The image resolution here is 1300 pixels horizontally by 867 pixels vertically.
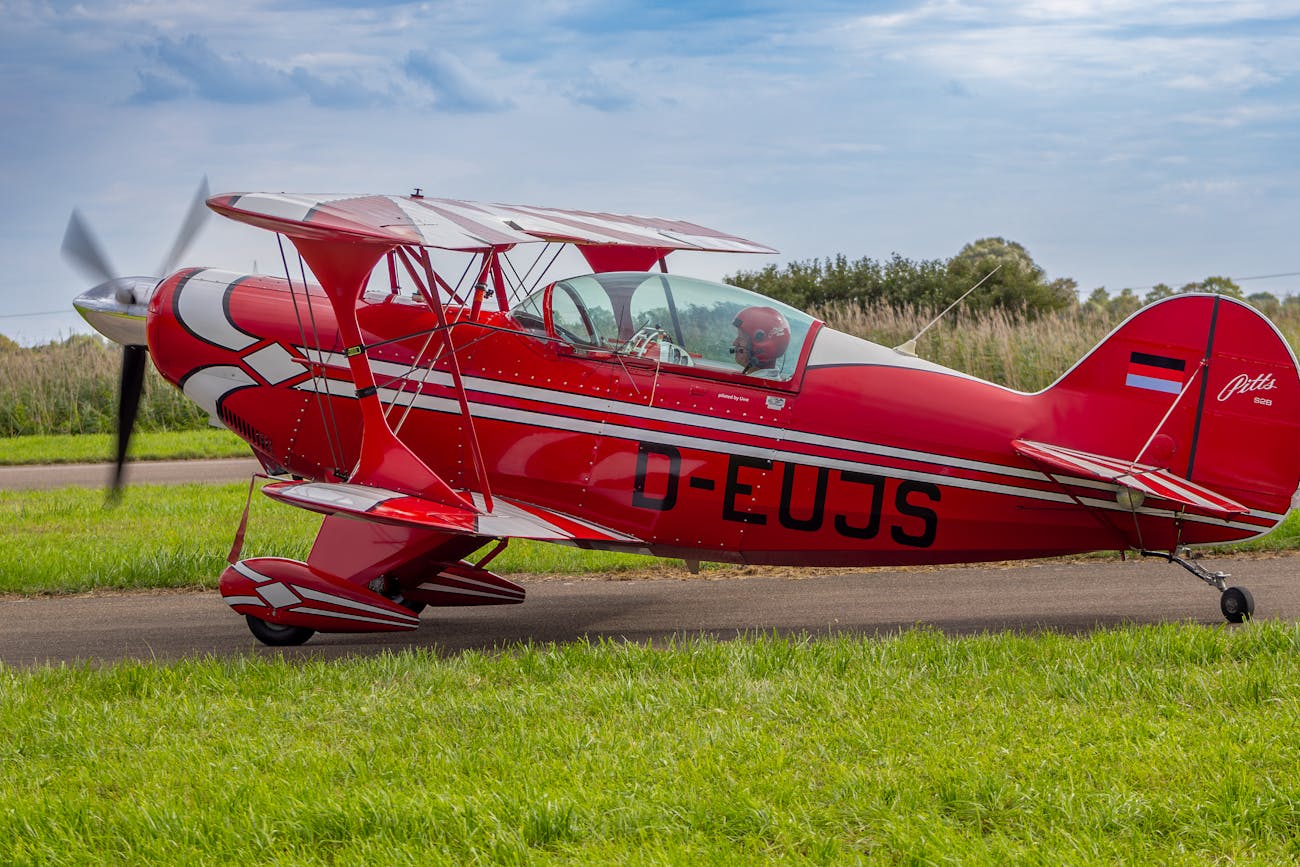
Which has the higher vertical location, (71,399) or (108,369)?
(108,369)

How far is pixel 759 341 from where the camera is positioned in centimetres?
784

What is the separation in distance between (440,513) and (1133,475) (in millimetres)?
4218

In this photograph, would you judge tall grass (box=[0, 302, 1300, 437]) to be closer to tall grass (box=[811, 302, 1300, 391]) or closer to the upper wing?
tall grass (box=[811, 302, 1300, 391])

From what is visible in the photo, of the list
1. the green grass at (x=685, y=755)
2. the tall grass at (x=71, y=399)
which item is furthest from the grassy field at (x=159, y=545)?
the tall grass at (x=71, y=399)

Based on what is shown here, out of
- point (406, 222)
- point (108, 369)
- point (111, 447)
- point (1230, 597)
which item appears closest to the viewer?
point (406, 222)

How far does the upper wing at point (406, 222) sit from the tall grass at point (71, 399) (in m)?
16.8

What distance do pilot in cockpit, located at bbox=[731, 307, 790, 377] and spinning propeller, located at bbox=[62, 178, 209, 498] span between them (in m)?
4.26

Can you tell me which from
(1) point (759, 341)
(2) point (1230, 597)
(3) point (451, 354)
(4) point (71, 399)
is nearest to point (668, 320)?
(1) point (759, 341)

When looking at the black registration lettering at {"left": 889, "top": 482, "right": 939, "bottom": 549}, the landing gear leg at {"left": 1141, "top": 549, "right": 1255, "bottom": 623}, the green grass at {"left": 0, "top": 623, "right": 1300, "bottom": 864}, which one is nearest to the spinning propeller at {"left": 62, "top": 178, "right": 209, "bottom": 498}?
the green grass at {"left": 0, "top": 623, "right": 1300, "bottom": 864}

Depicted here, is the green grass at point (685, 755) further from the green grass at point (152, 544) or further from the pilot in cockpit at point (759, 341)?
the green grass at point (152, 544)

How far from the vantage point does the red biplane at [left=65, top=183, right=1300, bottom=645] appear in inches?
294

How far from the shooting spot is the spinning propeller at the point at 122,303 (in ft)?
30.1

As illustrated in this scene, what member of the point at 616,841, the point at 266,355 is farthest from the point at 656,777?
the point at 266,355

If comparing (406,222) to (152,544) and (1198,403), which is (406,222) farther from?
(152,544)
